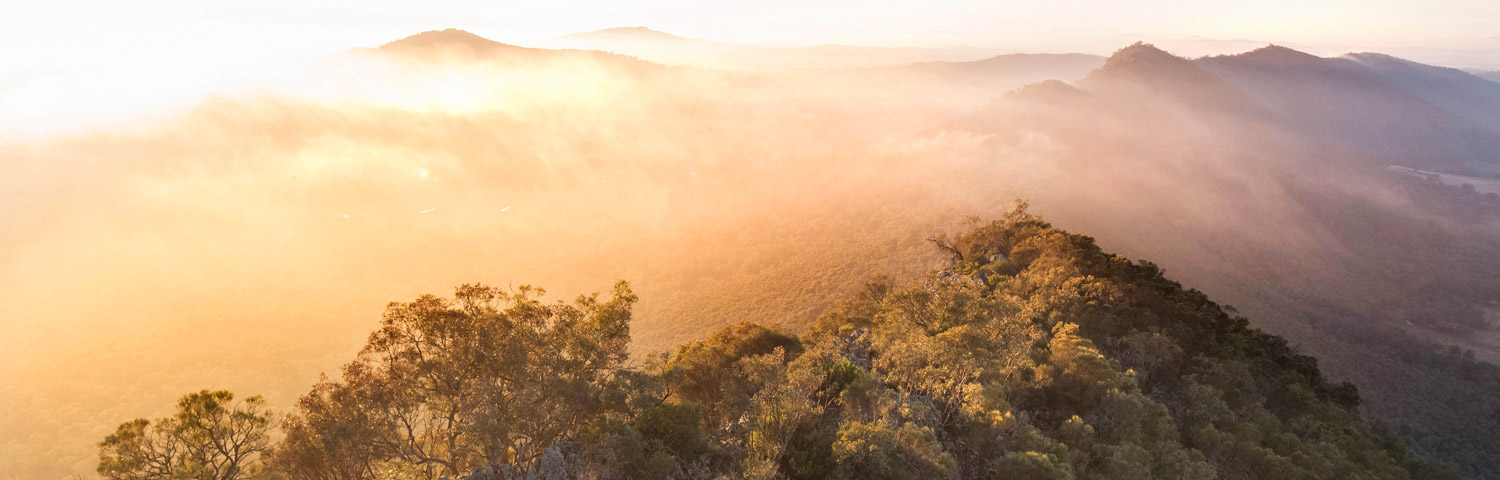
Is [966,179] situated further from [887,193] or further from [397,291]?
[397,291]

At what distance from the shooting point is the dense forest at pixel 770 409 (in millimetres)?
18703

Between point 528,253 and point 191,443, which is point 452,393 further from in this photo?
point 528,253

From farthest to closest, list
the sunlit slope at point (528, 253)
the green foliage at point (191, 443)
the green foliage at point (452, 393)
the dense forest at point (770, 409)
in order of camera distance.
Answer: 1. the sunlit slope at point (528, 253)
2. the dense forest at point (770, 409)
3. the green foliage at point (452, 393)
4. the green foliage at point (191, 443)

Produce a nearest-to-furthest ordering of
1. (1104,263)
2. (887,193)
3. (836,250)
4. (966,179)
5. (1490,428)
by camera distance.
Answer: (1104,263)
(1490,428)
(836,250)
(887,193)
(966,179)

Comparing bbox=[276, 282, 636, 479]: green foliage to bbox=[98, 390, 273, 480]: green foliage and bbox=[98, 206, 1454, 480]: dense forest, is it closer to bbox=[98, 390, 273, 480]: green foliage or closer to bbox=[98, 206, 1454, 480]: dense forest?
bbox=[98, 206, 1454, 480]: dense forest

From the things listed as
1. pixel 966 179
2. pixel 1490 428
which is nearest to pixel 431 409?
pixel 1490 428

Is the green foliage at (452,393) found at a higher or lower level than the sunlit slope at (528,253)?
higher

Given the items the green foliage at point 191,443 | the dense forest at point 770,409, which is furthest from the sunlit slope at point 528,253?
the green foliage at point 191,443

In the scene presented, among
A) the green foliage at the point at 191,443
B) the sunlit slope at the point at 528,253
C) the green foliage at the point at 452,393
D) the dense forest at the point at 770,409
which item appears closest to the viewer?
the green foliage at the point at 191,443

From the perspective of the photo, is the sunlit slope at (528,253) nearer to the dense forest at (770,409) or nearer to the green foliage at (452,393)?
the dense forest at (770,409)

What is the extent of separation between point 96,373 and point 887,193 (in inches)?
6101

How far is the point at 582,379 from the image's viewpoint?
20.2 m

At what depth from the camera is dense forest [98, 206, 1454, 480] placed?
18703 millimetres

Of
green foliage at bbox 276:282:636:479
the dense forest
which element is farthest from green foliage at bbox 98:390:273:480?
green foliage at bbox 276:282:636:479
